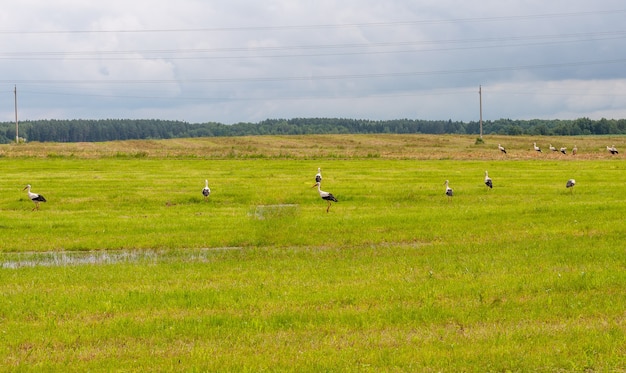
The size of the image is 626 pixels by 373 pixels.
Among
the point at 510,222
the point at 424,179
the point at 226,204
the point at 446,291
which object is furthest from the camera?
the point at 424,179

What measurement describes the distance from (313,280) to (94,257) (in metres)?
9.07

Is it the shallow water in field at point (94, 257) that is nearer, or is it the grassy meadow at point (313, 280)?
the grassy meadow at point (313, 280)

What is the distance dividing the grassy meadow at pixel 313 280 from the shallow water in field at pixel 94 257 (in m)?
0.09

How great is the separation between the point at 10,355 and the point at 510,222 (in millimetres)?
20221

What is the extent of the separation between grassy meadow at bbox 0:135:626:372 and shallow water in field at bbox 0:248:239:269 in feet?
0.31

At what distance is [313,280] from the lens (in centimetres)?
1666

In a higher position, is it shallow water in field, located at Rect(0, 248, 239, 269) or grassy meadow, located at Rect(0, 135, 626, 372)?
grassy meadow, located at Rect(0, 135, 626, 372)

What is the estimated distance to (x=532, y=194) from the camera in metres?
38.6

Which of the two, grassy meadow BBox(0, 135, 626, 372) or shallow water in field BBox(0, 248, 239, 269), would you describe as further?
shallow water in field BBox(0, 248, 239, 269)

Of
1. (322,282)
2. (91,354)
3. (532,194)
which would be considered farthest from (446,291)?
(532,194)

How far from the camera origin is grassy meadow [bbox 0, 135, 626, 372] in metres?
11.0

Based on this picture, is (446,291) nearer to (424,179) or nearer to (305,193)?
(305,193)

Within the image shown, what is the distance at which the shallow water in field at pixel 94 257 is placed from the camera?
21.3 m

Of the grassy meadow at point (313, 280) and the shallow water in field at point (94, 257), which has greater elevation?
the grassy meadow at point (313, 280)
